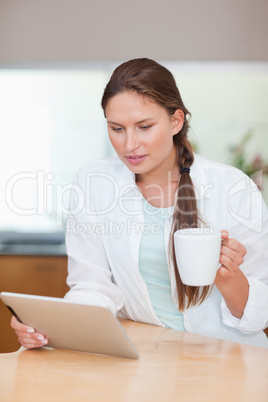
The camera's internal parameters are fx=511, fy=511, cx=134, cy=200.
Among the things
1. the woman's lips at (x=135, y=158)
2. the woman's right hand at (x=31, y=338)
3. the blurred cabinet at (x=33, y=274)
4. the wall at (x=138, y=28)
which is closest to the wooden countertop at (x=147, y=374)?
the woman's right hand at (x=31, y=338)

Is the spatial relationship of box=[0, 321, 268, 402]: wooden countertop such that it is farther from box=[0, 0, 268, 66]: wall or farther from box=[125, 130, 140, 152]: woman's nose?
box=[0, 0, 268, 66]: wall

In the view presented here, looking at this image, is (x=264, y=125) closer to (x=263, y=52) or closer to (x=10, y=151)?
(x=263, y=52)

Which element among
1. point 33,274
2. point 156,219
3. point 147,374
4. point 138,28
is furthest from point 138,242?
point 138,28


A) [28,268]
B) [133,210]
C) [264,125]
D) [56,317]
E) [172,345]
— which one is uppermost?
[264,125]

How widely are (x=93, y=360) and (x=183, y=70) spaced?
270cm

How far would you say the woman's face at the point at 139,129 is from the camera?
1.47 meters

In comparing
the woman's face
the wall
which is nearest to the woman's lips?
the woman's face

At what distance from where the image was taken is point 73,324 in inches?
46.9

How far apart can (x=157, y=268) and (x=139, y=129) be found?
45 centimetres

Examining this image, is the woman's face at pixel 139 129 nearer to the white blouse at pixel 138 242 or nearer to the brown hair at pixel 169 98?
the brown hair at pixel 169 98

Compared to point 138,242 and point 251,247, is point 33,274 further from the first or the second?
point 251,247

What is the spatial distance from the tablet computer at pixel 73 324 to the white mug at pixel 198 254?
204 mm

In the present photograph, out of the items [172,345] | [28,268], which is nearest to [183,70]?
[28,268]

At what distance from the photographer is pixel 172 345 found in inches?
51.9
